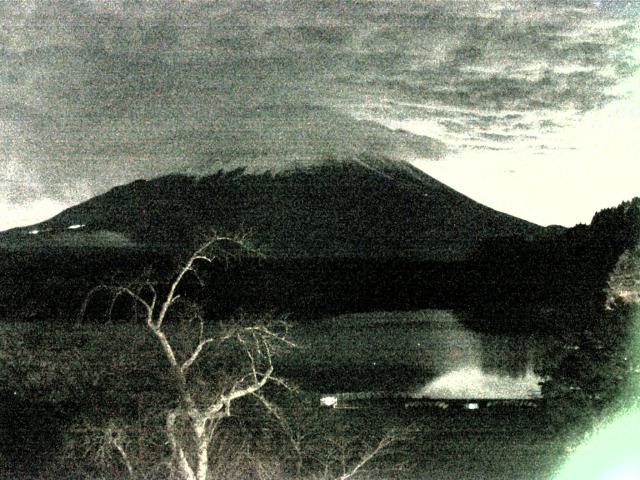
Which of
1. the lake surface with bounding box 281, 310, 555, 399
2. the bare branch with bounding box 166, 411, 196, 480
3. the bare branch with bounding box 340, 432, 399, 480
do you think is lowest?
the lake surface with bounding box 281, 310, 555, 399

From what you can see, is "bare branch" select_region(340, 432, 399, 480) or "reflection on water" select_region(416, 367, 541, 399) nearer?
"bare branch" select_region(340, 432, 399, 480)

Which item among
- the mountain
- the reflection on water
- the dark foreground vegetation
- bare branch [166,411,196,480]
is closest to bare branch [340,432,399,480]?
the dark foreground vegetation

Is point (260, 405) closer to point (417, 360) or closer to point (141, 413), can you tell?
point (141, 413)

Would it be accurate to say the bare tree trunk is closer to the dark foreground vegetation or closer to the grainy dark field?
the dark foreground vegetation

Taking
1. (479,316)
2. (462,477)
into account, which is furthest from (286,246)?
(462,477)

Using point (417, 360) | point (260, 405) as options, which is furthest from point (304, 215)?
point (260, 405)

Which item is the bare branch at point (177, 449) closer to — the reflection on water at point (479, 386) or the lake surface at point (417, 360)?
the lake surface at point (417, 360)

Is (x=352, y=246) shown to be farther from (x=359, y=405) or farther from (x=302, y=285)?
(x=359, y=405)
